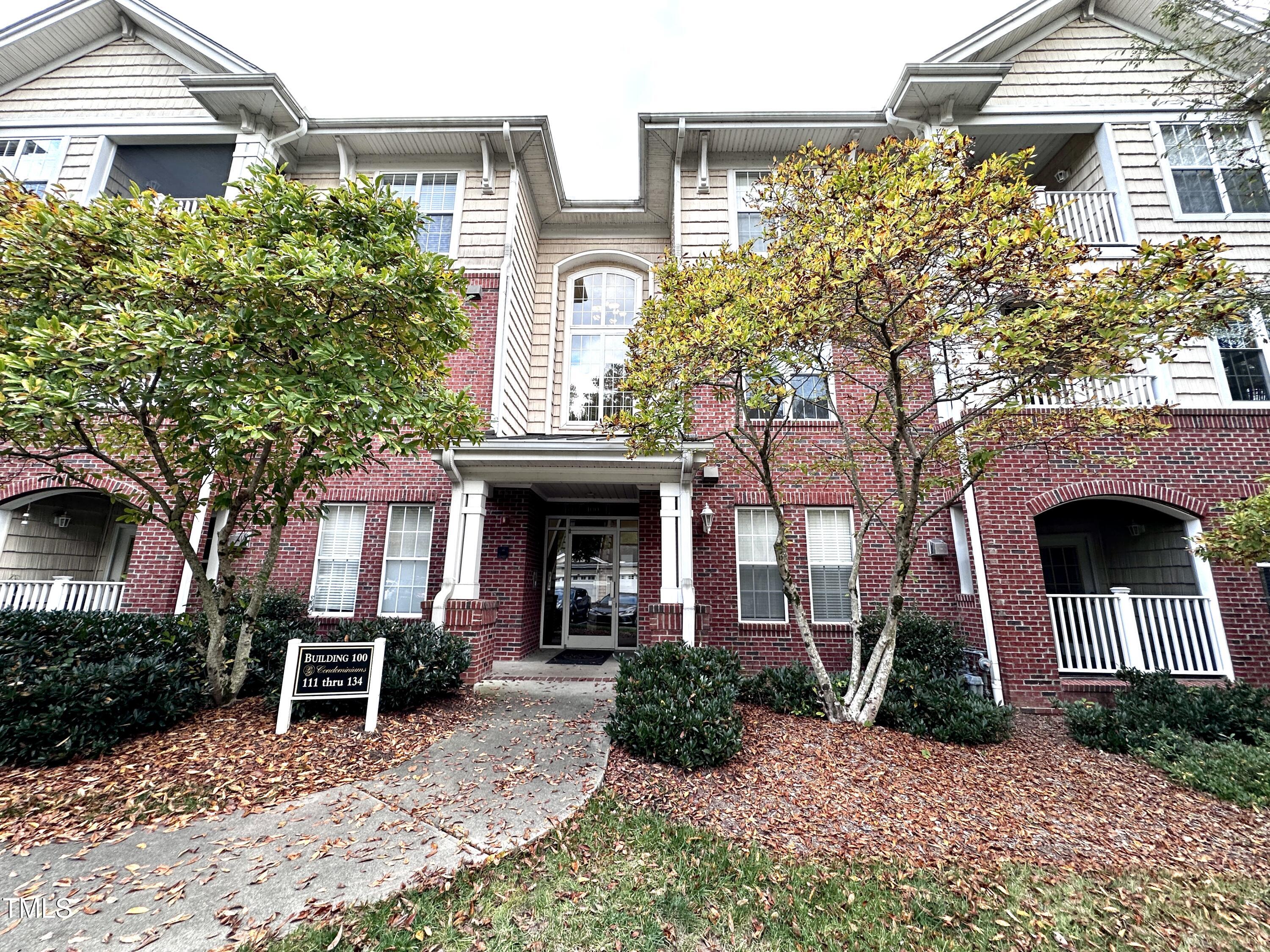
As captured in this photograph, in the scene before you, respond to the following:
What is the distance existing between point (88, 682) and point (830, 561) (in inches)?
345

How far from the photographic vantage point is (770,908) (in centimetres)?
288

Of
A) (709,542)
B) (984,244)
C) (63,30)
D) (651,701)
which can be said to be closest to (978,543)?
(709,542)

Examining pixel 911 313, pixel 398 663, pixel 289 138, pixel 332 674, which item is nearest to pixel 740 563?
pixel 911 313

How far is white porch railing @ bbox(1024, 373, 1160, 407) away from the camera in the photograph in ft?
24.8

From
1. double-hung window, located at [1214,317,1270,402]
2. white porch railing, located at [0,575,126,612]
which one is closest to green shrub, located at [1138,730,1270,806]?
double-hung window, located at [1214,317,1270,402]

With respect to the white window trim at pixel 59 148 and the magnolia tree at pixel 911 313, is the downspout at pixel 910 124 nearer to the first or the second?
the magnolia tree at pixel 911 313

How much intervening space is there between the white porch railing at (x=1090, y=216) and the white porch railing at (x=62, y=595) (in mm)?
16362

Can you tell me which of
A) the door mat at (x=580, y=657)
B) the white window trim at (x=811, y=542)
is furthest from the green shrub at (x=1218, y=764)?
the door mat at (x=580, y=657)

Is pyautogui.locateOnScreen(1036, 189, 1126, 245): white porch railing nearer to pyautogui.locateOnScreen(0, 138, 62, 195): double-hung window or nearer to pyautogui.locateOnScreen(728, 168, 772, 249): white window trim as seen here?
pyautogui.locateOnScreen(728, 168, 772, 249): white window trim

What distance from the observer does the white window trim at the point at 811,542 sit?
8.11 m

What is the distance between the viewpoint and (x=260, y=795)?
12.5 ft

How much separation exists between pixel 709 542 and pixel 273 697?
5.99 metres

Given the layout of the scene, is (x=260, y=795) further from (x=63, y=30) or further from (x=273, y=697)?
(x=63, y=30)

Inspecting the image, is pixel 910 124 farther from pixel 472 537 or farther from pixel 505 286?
pixel 472 537
